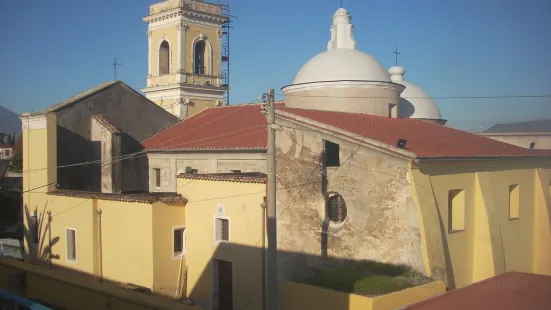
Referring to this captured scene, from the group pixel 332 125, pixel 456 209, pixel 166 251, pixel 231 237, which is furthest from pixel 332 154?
pixel 166 251

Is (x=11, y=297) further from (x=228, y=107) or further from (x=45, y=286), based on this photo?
(x=228, y=107)

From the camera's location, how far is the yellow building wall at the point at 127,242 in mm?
18312

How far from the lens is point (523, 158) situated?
18.8 m

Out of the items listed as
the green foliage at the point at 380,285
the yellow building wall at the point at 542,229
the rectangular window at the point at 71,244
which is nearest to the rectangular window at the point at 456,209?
the green foliage at the point at 380,285

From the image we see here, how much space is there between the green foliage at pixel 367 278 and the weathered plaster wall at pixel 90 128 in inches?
596

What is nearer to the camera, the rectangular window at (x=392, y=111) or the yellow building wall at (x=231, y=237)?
the yellow building wall at (x=231, y=237)

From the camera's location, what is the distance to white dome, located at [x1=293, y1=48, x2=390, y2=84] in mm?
22047

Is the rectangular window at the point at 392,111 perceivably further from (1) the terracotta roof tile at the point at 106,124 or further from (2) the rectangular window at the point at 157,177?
(1) the terracotta roof tile at the point at 106,124

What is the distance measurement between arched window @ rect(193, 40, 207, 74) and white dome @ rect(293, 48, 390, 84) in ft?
47.1

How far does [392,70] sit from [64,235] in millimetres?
18229

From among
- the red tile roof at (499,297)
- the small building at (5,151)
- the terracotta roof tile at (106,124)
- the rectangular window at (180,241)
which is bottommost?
the rectangular window at (180,241)

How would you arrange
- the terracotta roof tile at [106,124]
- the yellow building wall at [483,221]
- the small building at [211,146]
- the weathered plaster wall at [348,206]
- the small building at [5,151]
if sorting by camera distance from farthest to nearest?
1. the small building at [5,151]
2. the terracotta roof tile at [106,124]
3. the small building at [211,146]
4. the weathered plaster wall at [348,206]
5. the yellow building wall at [483,221]

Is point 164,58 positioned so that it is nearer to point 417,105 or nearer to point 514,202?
point 417,105

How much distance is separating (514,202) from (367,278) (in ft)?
25.5
